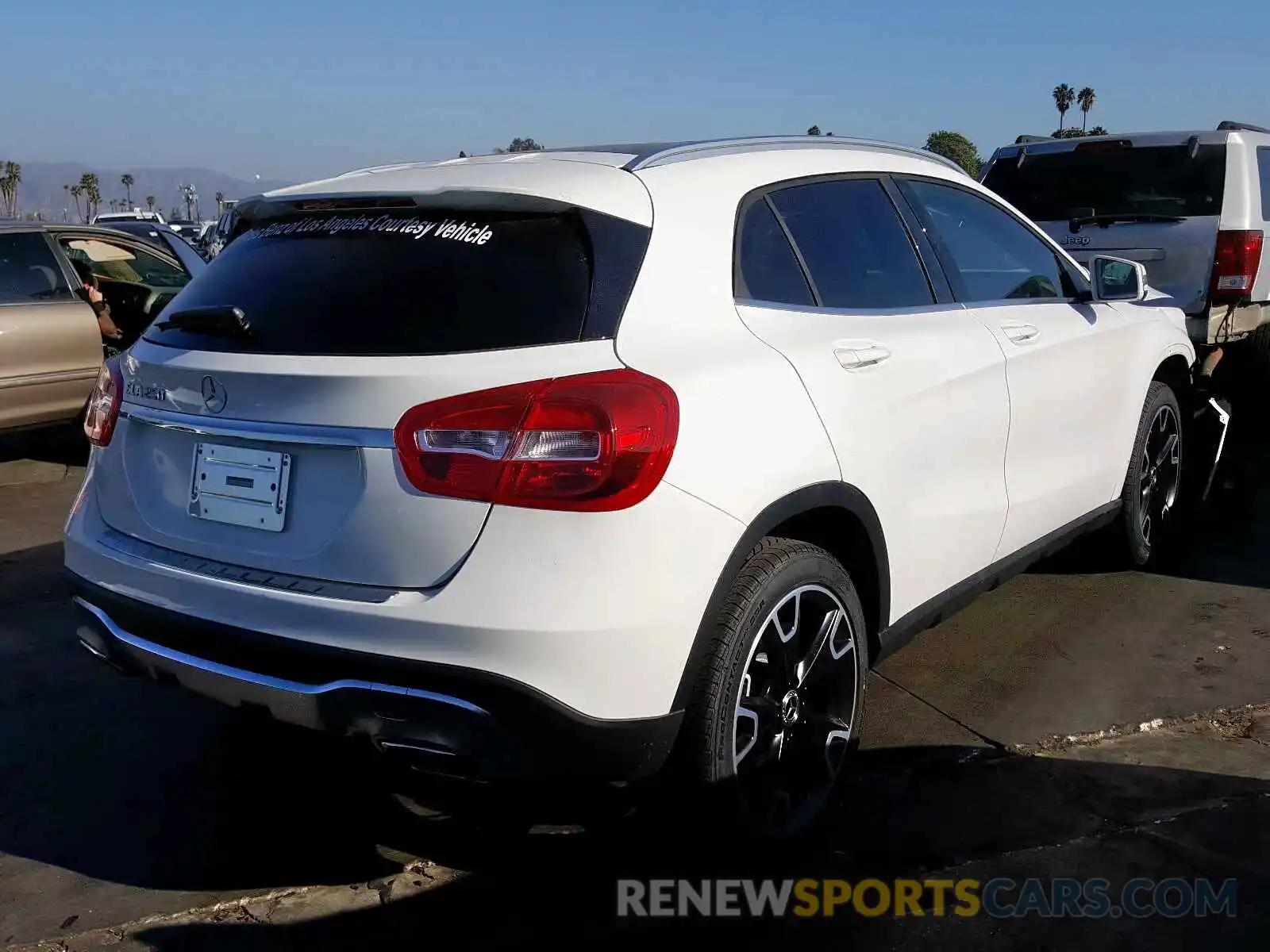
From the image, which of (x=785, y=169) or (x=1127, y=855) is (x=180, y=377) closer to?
(x=785, y=169)

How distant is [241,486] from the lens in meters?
2.62

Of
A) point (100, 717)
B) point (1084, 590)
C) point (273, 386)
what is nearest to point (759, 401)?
point (273, 386)

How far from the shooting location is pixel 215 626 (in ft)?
8.55

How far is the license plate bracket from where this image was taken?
8.39 ft

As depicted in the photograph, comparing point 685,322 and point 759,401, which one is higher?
point 685,322

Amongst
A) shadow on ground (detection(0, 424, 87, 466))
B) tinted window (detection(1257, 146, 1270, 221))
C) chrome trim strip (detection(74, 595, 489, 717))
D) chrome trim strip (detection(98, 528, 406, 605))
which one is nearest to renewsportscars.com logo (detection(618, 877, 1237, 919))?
chrome trim strip (detection(74, 595, 489, 717))

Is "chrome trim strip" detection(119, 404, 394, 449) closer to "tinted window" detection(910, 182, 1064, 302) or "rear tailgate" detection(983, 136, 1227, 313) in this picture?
"tinted window" detection(910, 182, 1064, 302)

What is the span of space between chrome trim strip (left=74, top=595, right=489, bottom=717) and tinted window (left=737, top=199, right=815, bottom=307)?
1225 millimetres

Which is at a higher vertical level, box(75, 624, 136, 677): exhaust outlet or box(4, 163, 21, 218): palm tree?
box(75, 624, 136, 677): exhaust outlet

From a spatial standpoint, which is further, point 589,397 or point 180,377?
point 180,377

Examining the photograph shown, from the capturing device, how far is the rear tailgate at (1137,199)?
7035mm

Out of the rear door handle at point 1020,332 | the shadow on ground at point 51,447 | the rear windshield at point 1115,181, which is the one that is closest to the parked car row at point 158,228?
the shadow on ground at point 51,447

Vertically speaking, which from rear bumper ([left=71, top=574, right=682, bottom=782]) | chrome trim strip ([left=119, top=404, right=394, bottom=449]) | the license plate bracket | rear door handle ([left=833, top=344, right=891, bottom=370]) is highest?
rear door handle ([left=833, top=344, right=891, bottom=370])

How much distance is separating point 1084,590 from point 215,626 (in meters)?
3.80
